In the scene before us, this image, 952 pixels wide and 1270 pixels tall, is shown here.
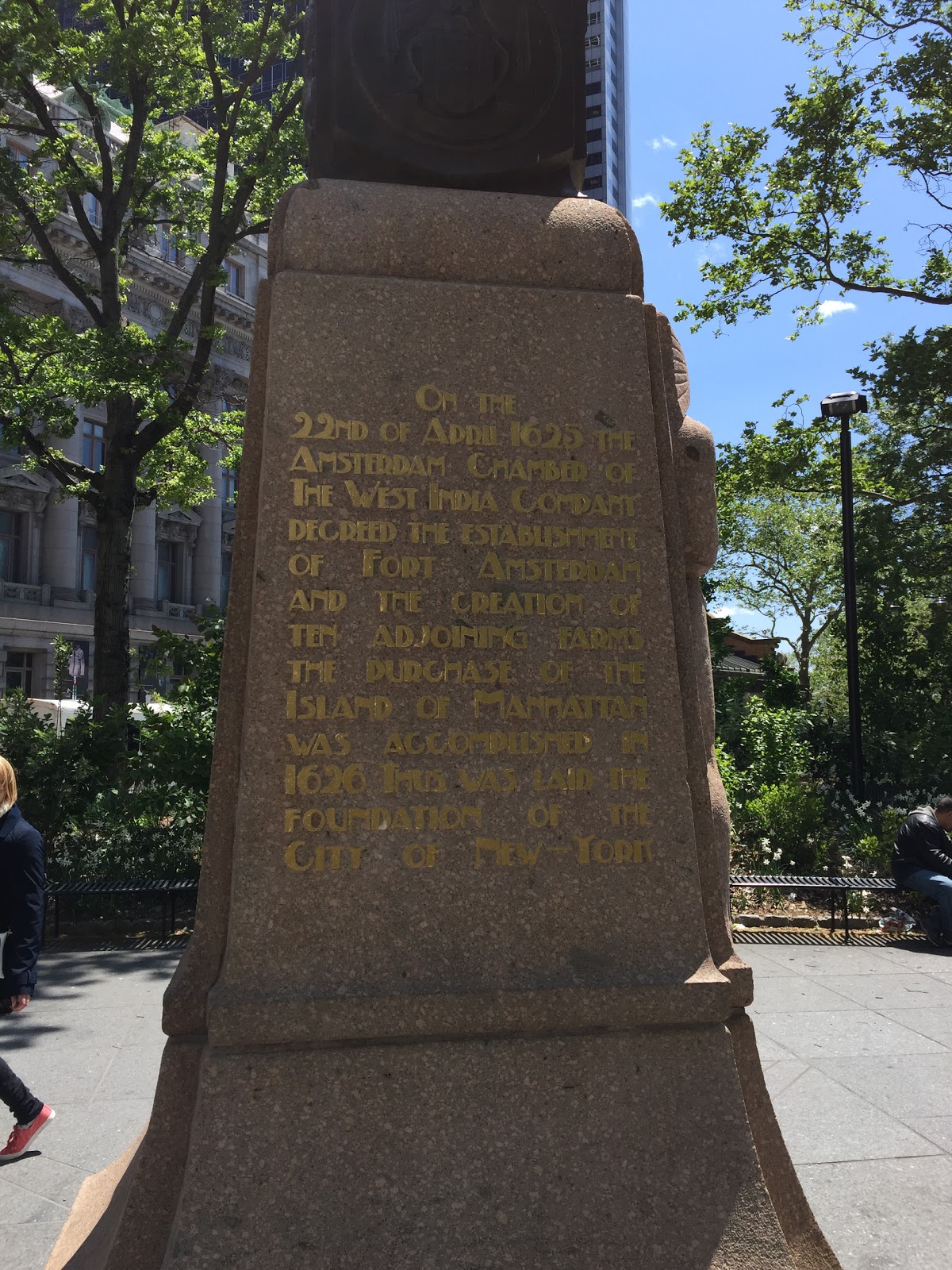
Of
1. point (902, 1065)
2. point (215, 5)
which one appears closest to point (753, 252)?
point (215, 5)

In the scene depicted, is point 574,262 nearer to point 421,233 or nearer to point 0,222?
point 421,233

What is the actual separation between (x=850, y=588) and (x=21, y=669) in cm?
3221

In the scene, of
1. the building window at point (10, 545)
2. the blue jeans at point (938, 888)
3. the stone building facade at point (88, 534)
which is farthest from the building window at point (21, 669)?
the blue jeans at point (938, 888)

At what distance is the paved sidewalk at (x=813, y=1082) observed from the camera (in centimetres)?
345

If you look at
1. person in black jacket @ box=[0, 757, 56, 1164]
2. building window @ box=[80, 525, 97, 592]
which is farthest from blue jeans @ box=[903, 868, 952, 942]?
building window @ box=[80, 525, 97, 592]

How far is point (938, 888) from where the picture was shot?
8.66 metres

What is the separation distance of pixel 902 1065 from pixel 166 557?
4431 centimetres

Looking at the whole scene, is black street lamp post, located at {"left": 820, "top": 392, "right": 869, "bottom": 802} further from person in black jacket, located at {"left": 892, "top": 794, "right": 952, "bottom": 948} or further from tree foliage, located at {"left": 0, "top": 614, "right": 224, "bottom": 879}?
tree foliage, located at {"left": 0, "top": 614, "right": 224, "bottom": 879}

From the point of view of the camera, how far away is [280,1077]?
2.63 metres

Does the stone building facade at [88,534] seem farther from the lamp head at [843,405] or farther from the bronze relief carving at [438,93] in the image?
the bronze relief carving at [438,93]

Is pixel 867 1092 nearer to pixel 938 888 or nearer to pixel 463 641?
pixel 463 641

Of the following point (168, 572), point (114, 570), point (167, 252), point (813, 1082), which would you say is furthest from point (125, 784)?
point (168, 572)

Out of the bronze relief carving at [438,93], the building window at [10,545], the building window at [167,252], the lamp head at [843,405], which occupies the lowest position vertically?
the bronze relief carving at [438,93]

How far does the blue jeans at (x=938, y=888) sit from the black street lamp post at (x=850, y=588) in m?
3.33
